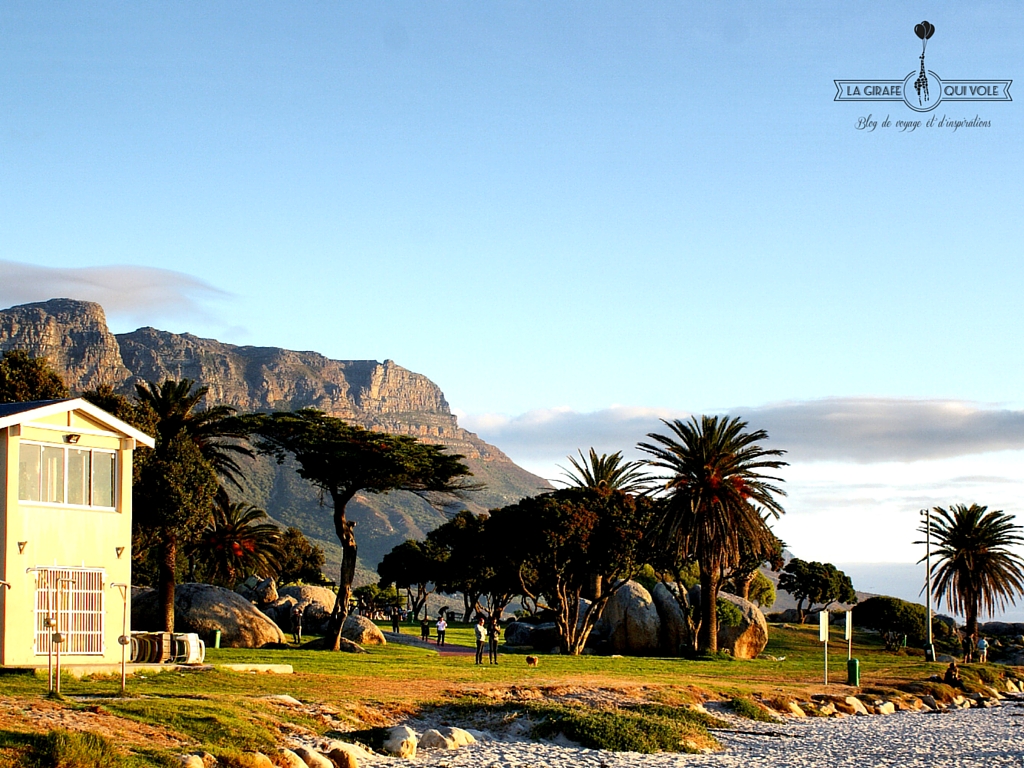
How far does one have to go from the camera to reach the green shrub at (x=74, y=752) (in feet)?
51.5

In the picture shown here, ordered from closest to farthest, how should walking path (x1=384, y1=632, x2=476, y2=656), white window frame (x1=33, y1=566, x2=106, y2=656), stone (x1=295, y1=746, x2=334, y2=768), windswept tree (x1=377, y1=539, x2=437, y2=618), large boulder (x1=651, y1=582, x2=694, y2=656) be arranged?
stone (x1=295, y1=746, x2=334, y2=768) < white window frame (x1=33, y1=566, x2=106, y2=656) < walking path (x1=384, y1=632, x2=476, y2=656) < large boulder (x1=651, y1=582, x2=694, y2=656) < windswept tree (x1=377, y1=539, x2=437, y2=618)

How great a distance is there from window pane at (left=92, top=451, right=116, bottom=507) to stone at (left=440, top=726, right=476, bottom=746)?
12.6m

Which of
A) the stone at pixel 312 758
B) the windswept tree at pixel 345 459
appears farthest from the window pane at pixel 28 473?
the windswept tree at pixel 345 459

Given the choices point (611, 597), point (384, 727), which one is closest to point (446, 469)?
point (611, 597)

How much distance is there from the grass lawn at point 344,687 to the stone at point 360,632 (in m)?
1.30

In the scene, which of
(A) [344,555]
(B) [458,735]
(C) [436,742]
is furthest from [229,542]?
(C) [436,742]

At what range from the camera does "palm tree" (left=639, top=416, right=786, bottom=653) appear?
54500mm

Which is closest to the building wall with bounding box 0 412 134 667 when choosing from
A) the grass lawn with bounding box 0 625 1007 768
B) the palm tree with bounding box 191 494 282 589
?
the grass lawn with bounding box 0 625 1007 768

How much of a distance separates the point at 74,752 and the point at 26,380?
34.6 m

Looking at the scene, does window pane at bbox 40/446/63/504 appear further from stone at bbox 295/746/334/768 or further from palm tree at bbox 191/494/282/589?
palm tree at bbox 191/494/282/589

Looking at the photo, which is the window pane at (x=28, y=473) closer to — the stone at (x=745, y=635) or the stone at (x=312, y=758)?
the stone at (x=312, y=758)

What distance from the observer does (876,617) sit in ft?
242

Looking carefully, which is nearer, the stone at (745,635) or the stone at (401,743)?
the stone at (401,743)

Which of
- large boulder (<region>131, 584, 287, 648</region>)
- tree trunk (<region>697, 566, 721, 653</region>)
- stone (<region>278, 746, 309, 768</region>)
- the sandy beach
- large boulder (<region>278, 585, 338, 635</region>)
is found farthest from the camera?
large boulder (<region>278, 585, 338, 635</region>)
